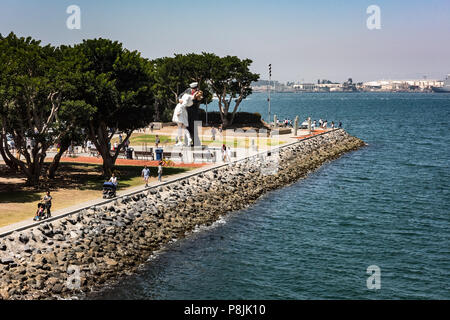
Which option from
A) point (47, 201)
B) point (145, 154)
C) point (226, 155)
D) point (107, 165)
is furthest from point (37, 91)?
point (226, 155)

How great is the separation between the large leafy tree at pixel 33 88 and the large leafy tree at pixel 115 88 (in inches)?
92.4

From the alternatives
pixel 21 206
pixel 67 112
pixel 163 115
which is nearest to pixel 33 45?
pixel 67 112

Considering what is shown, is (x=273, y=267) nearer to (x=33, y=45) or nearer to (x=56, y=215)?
(x=56, y=215)

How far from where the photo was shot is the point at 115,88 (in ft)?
129

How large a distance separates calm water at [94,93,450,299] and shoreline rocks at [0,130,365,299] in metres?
1.21

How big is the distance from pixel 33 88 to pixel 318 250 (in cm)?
2278

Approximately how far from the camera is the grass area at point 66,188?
3046cm

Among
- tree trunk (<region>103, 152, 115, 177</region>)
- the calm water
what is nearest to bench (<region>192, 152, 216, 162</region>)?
the calm water

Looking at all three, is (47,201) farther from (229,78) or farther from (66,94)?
(229,78)

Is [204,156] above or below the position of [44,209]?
above

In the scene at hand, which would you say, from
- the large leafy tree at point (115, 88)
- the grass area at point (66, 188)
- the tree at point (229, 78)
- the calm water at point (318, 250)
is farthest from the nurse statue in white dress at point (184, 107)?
the tree at point (229, 78)

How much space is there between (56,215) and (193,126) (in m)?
23.5

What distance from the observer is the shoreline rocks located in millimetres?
23781

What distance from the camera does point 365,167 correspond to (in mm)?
63062
